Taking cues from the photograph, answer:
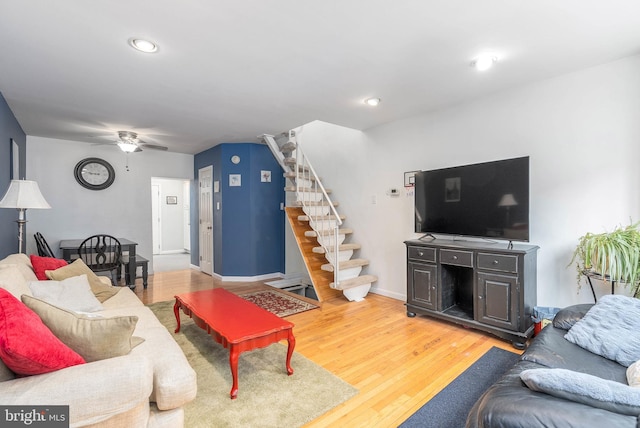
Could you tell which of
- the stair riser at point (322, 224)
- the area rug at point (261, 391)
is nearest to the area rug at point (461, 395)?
the area rug at point (261, 391)

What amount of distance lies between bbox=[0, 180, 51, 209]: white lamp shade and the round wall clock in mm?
2880

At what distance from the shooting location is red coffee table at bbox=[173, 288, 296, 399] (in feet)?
6.78

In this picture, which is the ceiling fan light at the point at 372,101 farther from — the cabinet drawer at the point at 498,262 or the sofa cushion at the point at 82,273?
the sofa cushion at the point at 82,273

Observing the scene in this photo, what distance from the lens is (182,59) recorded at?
251cm

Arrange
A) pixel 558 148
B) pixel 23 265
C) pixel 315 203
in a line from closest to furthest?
pixel 23 265
pixel 558 148
pixel 315 203

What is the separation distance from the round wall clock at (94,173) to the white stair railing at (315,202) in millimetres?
3047

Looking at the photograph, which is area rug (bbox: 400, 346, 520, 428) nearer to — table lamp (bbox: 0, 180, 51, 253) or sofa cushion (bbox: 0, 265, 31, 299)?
sofa cushion (bbox: 0, 265, 31, 299)

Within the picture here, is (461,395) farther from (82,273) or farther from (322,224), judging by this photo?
(82,273)

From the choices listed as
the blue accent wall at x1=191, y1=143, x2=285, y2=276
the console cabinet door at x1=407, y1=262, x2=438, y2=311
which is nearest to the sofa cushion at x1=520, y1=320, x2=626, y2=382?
the console cabinet door at x1=407, y1=262, x2=438, y2=311

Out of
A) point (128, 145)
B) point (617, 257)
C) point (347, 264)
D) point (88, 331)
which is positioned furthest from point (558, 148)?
point (128, 145)

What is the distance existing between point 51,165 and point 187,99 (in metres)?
3.58

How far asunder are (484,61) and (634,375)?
7.47ft

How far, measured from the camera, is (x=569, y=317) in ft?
6.95

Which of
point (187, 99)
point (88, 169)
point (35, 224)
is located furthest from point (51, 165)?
point (187, 99)
